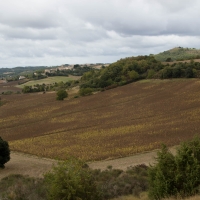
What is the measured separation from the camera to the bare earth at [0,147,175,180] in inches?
1091

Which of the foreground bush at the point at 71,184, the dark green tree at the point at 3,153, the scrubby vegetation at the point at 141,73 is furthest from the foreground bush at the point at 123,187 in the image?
the scrubby vegetation at the point at 141,73

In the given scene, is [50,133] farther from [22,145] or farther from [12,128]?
[12,128]

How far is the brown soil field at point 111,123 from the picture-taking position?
34.6 metres

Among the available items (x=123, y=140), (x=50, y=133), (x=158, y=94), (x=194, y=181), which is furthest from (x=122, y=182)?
(x=158, y=94)

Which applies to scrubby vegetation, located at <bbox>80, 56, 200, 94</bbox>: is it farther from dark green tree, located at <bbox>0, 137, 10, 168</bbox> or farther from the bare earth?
dark green tree, located at <bbox>0, 137, 10, 168</bbox>

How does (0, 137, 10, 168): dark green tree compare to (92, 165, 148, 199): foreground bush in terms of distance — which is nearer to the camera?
(92, 165, 148, 199): foreground bush

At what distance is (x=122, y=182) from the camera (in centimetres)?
1830

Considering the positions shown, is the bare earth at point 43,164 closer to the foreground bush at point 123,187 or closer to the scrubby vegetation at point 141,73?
the foreground bush at point 123,187

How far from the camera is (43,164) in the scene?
3044cm

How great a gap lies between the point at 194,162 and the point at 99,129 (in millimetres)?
31617

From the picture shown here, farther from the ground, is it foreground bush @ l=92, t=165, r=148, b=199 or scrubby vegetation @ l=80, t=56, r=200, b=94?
scrubby vegetation @ l=80, t=56, r=200, b=94

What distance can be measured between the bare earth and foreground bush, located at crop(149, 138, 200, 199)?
1276 cm

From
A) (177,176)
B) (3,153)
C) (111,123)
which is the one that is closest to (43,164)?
(3,153)

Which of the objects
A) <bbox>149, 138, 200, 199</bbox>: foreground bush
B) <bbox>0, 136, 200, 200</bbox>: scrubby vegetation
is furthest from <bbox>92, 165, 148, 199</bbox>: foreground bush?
<bbox>149, 138, 200, 199</bbox>: foreground bush
